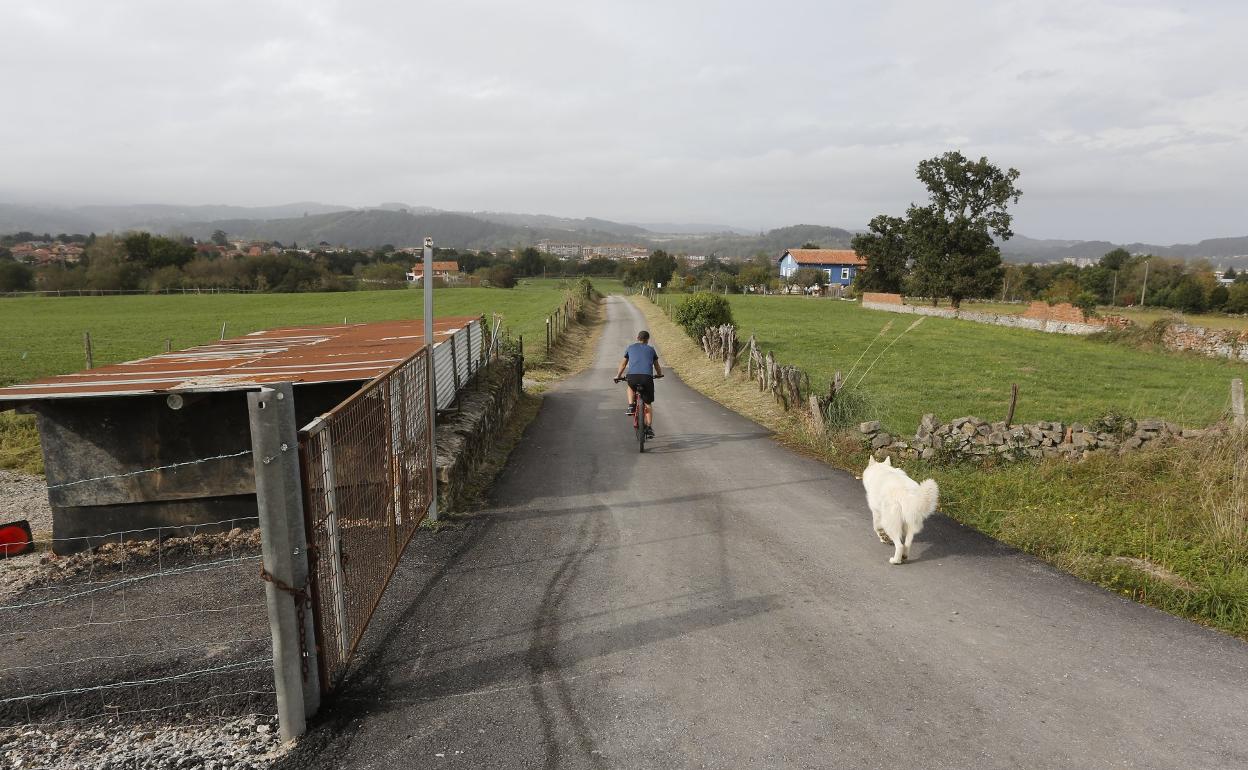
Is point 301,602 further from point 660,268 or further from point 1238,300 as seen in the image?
point 660,268

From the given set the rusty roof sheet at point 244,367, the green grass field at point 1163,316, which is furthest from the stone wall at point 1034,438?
the green grass field at point 1163,316

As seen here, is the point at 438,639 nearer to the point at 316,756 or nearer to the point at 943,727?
the point at 316,756

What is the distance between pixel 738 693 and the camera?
405 cm

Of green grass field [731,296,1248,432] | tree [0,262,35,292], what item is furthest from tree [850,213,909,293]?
tree [0,262,35,292]

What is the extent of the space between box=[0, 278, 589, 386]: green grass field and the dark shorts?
17114mm

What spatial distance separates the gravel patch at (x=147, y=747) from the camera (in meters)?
3.44

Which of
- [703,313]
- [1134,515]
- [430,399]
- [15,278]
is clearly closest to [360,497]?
[430,399]

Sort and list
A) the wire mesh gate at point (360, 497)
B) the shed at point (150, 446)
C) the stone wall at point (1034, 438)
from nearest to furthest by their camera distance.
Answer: the wire mesh gate at point (360, 497) → the shed at point (150, 446) → the stone wall at point (1034, 438)

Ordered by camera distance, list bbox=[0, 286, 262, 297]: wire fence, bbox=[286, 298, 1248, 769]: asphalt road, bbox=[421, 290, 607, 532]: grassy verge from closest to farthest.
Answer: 1. bbox=[286, 298, 1248, 769]: asphalt road
2. bbox=[421, 290, 607, 532]: grassy verge
3. bbox=[0, 286, 262, 297]: wire fence

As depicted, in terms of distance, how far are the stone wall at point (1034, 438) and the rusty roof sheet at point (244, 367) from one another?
6.67 metres

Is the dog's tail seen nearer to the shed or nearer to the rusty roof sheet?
the rusty roof sheet

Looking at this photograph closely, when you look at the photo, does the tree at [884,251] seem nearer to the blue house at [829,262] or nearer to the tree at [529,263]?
the blue house at [829,262]

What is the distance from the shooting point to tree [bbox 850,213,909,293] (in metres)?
66.7

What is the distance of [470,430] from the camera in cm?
851
